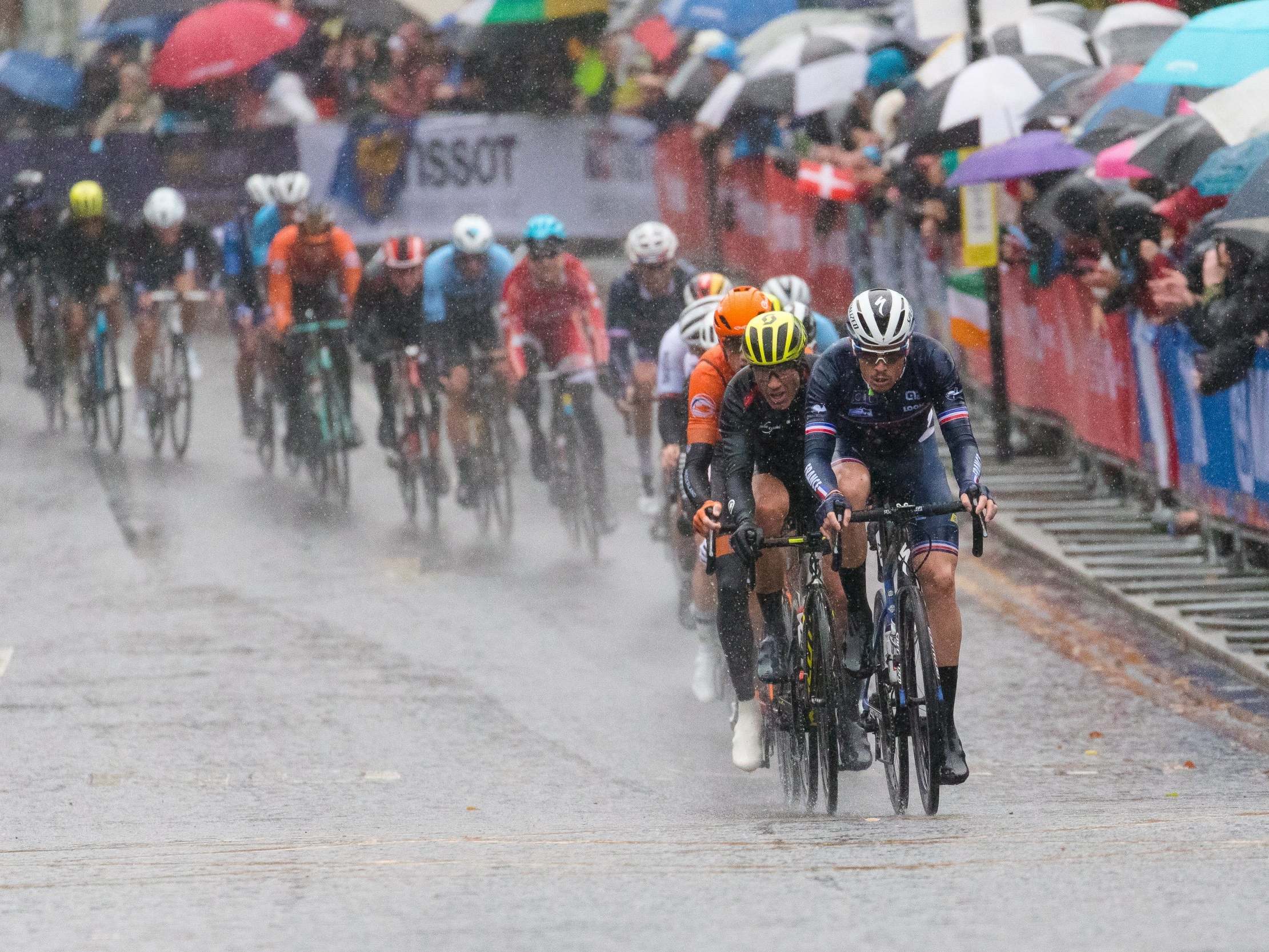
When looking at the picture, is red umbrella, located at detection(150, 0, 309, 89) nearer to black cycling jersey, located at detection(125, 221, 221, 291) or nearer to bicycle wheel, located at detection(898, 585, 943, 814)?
black cycling jersey, located at detection(125, 221, 221, 291)

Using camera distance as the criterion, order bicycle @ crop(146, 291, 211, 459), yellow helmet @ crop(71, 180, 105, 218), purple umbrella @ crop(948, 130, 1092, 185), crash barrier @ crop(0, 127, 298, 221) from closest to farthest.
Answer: purple umbrella @ crop(948, 130, 1092, 185), bicycle @ crop(146, 291, 211, 459), yellow helmet @ crop(71, 180, 105, 218), crash barrier @ crop(0, 127, 298, 221)

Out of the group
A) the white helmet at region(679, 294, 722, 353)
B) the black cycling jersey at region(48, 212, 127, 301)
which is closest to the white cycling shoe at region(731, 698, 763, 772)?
the white helmet at region(679, 294, 722, 353)

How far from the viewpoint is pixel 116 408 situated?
18.4 meters

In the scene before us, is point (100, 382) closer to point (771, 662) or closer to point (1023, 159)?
point (1023, 159)

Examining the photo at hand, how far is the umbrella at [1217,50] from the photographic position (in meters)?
12.8

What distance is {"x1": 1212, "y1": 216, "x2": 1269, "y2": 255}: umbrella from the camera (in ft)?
34.7

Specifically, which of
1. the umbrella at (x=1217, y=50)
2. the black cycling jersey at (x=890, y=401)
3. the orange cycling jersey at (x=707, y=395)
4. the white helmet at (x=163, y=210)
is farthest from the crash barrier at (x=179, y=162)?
the black cycling jersey at (x=890, y=401)

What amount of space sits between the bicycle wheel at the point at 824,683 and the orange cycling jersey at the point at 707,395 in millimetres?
1044

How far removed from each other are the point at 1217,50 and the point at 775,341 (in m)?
5.72

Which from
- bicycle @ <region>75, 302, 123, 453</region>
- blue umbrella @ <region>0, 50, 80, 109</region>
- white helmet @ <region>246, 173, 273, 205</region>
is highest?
blue umbrella @ <region>0, 50, 80, 109</region>

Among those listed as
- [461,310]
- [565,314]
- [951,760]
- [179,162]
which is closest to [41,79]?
[179,162]

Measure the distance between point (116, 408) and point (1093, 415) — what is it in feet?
25.5

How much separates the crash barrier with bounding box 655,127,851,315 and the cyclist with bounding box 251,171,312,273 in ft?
18.3

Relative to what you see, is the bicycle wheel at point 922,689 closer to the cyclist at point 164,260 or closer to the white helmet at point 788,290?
the white helmet at point 788,290
